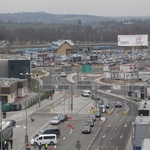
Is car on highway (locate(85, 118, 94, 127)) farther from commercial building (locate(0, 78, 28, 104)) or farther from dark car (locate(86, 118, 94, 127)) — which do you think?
commercial building (locate(0, 78, 28, 104))

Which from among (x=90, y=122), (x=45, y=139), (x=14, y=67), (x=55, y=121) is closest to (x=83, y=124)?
(x=90, y=122)

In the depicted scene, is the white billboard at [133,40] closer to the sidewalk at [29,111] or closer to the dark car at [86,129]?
the sidewalk at [29,111]

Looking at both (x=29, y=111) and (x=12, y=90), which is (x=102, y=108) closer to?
(x=29, y=111)

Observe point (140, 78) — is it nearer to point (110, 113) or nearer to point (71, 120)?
point (110, 113)

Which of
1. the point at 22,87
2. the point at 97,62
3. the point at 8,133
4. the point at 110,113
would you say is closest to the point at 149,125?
the point at 8,133

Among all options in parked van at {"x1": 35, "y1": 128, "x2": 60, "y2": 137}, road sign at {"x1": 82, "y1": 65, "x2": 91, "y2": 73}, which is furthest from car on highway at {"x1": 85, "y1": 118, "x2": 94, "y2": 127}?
road sign at {"x1": 82, "y1": 65, "x2": 91, "y2": 73}

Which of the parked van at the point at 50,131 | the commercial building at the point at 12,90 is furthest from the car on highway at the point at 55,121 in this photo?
the commercial building at the point at 12,90

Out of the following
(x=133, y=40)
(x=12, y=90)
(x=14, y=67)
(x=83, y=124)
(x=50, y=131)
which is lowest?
(x=83, y=124)

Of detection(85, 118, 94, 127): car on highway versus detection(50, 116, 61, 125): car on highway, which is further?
detection(50, 116, 61, 125): car on highway
